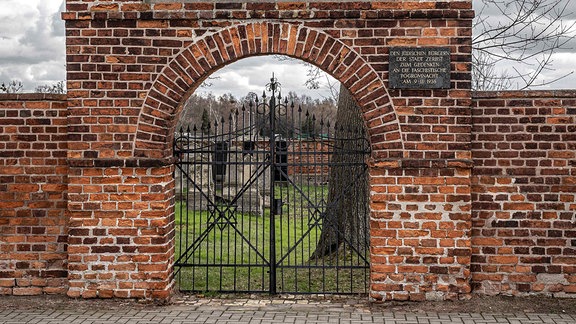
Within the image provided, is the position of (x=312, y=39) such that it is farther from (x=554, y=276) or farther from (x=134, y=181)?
(x=554, y=276)

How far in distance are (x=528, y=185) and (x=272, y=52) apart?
2.98 metres

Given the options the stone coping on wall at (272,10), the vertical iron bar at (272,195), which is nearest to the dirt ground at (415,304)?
the vertical iron bar at (272,195)

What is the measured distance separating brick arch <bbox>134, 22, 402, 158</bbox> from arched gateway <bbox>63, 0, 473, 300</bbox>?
0.03 ft

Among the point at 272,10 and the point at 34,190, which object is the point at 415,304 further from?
the point at 34,190

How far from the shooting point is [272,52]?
6648 millimetres

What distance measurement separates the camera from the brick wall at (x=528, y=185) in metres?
6.77

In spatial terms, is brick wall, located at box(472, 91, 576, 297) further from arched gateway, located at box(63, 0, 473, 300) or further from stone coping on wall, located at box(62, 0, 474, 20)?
stone coping on wall, located at box(62, 0, 474, 20)

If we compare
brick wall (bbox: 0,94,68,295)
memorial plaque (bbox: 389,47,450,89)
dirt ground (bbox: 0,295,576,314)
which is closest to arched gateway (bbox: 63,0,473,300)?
memorial plaque (bbox: 389,47,450,89)

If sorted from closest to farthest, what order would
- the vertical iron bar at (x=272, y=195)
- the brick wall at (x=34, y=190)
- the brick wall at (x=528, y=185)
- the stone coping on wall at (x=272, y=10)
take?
the stone coping on wall at (x=272, y=10), the brick wall at (x=528, y=185), the brick wall at (x=34, y=190), the vertical iron bar at (x=272, y=195)

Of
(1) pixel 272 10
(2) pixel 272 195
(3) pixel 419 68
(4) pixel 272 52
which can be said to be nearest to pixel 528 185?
(3) pixel 419 68

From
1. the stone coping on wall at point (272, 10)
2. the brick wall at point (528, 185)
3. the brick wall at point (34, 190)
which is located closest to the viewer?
the stone coping on wall at point (272, 10)

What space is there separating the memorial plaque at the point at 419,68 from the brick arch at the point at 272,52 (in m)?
0.19

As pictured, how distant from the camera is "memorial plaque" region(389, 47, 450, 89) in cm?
655

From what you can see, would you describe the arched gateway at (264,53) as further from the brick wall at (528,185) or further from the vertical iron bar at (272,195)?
the vertical iron bar at (272,195)
